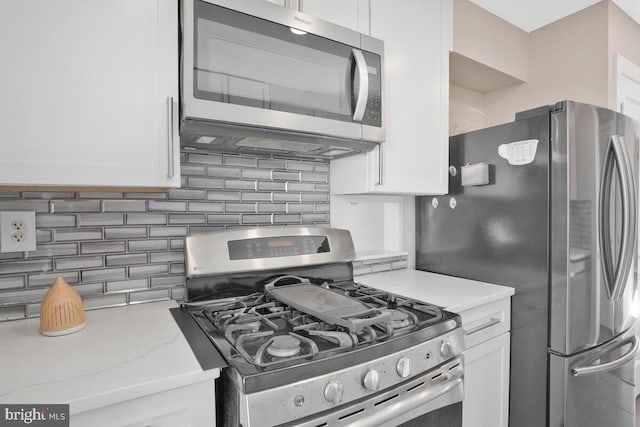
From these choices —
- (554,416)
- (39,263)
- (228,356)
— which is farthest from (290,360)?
(554,416)

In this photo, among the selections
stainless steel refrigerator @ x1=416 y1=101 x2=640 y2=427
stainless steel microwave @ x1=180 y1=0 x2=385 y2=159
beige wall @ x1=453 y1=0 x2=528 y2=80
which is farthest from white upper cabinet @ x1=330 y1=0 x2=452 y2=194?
beige wall @ x1=453 y1=0 x2=528 y2=80

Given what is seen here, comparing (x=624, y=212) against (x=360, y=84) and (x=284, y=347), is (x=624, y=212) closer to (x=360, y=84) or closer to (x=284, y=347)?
(x=360, y=84)

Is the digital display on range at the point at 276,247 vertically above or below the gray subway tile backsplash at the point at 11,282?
above

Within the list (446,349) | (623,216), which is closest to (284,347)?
(446,349)

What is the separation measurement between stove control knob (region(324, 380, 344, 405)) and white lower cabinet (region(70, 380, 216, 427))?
278 millimetres

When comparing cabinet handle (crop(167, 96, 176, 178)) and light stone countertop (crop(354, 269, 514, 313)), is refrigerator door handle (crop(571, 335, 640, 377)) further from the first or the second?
→ cabinet handle (crop(167, 96, 176, 178))

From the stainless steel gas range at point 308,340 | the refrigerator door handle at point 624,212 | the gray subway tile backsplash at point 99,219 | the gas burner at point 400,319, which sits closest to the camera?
the stainless steel gas range at point 308,340

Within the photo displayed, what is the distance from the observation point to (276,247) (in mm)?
1490

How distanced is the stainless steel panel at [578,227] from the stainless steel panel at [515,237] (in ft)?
0.15

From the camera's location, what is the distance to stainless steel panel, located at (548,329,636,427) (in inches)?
55.9

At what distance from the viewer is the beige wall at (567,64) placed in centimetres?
A: 223

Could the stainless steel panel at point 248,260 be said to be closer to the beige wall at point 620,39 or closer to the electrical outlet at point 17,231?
the electrical outlet at point 17,231

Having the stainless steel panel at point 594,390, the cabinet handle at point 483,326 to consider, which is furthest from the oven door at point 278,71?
the stainless steel panel at point 594,390

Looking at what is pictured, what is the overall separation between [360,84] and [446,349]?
1.01m
